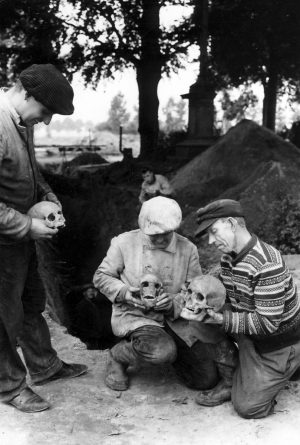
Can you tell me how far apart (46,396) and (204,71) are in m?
14.0

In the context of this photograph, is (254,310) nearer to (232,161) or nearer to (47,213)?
(47,213)

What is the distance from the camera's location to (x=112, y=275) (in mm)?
3969

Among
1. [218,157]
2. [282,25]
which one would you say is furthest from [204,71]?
[218,157]

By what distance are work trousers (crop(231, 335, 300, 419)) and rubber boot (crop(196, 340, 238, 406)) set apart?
0.40 ft

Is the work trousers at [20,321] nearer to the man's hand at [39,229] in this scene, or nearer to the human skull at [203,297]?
the man's hand at [39,229]

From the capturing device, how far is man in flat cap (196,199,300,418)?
333cm

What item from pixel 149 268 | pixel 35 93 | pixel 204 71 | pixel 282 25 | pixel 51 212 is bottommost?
pixel 149 268

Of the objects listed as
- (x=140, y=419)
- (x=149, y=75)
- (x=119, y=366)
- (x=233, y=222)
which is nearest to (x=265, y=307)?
Result: (x=233, y=222)

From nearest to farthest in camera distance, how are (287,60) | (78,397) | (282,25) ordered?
1. (78,397)
2. (282,25)
3. (287,60)

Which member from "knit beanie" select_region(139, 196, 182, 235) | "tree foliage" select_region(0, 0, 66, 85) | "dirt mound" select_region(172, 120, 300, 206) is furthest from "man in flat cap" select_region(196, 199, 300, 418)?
"tree foliage" select_region(0, 0, 66, 85)

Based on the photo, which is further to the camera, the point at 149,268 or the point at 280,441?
the point at 149,268

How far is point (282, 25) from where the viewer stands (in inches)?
720

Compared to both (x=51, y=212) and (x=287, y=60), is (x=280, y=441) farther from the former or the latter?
(x=287, y=60)

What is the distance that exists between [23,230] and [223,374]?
1.70 m
